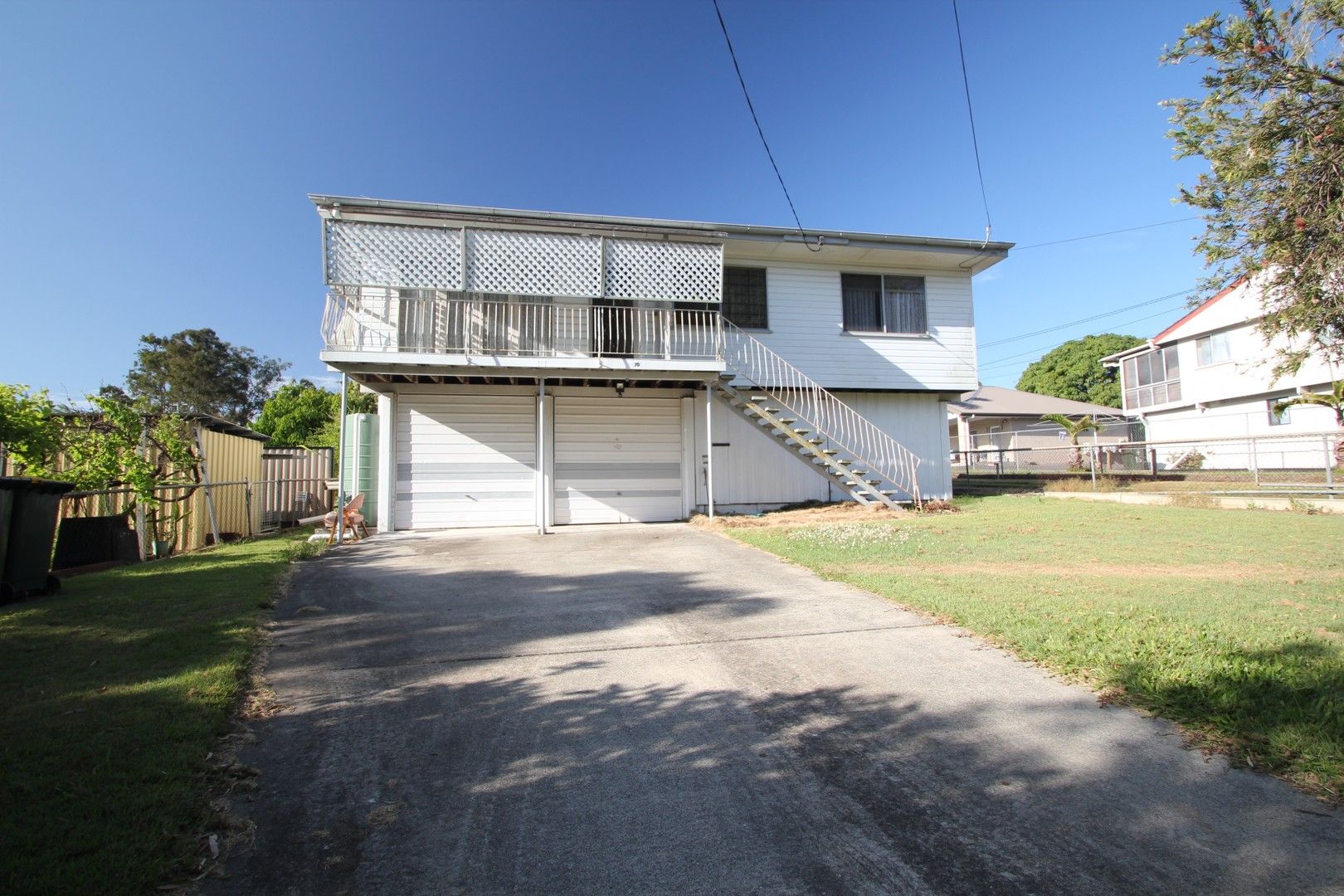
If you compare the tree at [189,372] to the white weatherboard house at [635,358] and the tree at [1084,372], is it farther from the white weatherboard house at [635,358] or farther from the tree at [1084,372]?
the tree at [1084,372]

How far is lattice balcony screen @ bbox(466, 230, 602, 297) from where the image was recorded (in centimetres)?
1182

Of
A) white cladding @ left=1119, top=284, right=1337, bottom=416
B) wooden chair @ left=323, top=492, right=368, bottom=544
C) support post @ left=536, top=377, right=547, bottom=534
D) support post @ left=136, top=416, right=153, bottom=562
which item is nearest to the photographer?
support post @ left=136, top=416, right=153, bottom=562

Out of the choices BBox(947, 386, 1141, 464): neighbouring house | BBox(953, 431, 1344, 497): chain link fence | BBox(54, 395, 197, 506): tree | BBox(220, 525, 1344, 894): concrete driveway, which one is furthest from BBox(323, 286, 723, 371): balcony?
BBox(947, 386, 1141, 464): neighbouring house

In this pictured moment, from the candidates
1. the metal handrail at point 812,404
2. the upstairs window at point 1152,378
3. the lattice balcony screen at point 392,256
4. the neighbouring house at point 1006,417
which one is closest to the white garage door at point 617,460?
the metal handrail at point 812,404

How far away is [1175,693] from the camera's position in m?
3.61

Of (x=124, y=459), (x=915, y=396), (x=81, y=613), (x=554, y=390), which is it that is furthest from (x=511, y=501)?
(x=915, y=396)

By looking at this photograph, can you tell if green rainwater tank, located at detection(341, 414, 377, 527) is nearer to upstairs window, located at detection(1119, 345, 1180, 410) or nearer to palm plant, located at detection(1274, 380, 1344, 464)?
palm plant, located at detection(1274, 380, 1344, 464)

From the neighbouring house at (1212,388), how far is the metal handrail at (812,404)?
12449 millimetres

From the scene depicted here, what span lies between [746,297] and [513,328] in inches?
202

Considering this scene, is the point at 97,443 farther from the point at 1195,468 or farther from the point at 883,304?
the point at 1195,468

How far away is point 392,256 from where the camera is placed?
37.3 feet

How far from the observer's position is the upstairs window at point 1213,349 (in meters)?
25.9

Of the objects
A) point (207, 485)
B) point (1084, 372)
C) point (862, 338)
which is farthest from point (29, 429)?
point (1084, 372)

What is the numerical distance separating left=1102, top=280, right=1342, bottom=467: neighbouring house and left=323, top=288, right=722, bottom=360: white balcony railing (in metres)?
17.5
